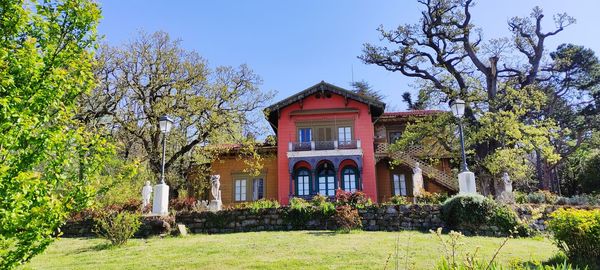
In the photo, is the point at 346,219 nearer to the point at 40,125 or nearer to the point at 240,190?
the point at 40,125

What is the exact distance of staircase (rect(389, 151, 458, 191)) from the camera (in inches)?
952

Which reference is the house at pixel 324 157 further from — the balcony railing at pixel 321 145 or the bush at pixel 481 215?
the bush at pixel 481 215

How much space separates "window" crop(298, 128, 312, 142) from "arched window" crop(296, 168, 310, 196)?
193 centimetres

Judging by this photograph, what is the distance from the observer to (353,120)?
88.0 ft

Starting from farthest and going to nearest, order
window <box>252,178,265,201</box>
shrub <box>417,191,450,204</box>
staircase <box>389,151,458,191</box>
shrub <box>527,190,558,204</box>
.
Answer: window <box>252,178,265,201</box> → staircase <box>389,151,458,191</box> → shrub <box>527,190,558,204</box> → shrub <box>417,191,450,204</box>

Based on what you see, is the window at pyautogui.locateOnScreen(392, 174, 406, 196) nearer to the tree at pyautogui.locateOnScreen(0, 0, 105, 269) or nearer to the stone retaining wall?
the stone retaining wall

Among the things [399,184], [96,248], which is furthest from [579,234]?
[399,184]

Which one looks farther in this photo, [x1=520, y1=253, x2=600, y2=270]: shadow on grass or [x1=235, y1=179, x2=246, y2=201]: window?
Answer: [x1=235, y1=179, x2=246, y2=201]: window

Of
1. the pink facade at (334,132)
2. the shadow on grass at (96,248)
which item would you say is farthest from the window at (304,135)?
the shadow on grass at (96,248)

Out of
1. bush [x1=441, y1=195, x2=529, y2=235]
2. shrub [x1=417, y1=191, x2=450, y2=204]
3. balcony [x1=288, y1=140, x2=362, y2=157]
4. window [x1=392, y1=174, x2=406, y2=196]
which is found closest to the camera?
bush [x1=441, y1=195, x2=529, y2=235]

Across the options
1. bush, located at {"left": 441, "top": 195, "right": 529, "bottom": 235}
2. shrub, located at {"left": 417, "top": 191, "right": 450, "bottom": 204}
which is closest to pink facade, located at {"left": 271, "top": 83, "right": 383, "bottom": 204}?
shrub, located at {"left": 417, "top": 191, "right": 450, "bottom": 204}

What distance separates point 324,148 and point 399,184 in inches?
210

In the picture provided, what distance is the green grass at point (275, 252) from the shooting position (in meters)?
8.12

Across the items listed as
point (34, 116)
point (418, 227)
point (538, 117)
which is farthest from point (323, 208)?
point (538, 117)
